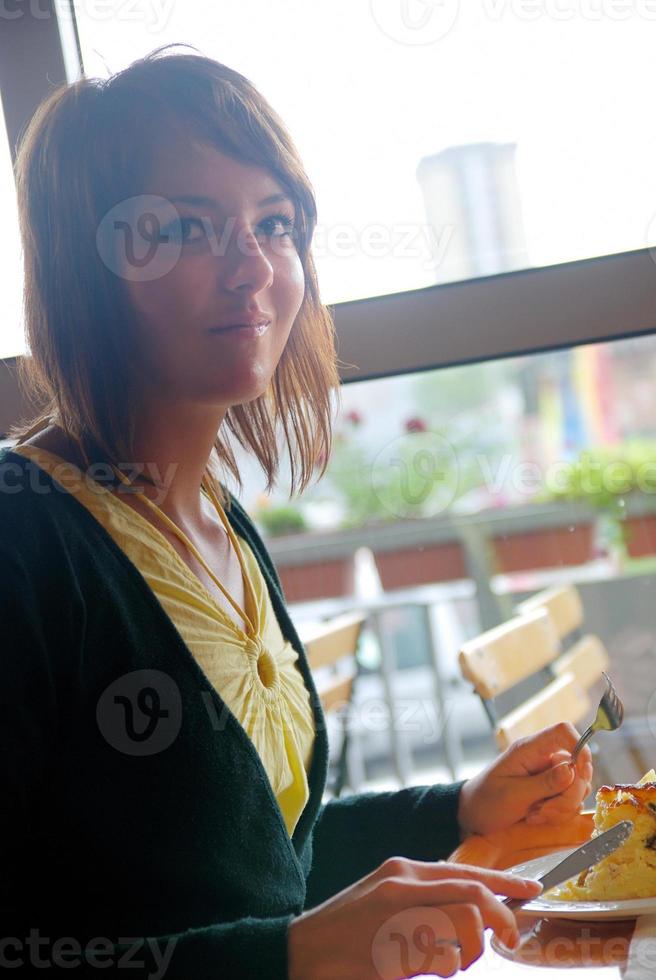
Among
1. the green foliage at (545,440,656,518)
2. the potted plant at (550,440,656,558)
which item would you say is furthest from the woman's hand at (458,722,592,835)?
the green foliage at (545,440,656,518)

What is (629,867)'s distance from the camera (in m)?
0.70

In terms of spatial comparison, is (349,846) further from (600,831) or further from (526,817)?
(600,831)

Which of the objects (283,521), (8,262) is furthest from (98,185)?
(283,521)

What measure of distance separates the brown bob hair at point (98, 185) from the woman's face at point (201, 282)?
0.7 inches

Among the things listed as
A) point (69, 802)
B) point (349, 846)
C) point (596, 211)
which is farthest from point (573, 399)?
point (69, 802)

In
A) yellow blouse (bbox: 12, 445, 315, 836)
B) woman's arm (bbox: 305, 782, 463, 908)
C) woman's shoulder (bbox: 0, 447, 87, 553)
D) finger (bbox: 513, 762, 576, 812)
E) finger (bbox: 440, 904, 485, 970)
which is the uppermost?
woman's shoulder (bbox: 0, 447, 87, 553)

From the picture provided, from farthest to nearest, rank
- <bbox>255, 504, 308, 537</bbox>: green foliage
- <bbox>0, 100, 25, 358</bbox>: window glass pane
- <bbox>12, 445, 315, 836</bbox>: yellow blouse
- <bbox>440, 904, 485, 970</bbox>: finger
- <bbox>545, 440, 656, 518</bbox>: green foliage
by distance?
1. <bbox>255, 504, 308, 537</bbox>: green foliage
2. <bbox>545, 440, 656, 518</bbox>: green foliage
3. <bbox>0, 100, 25, 358</bbox>: window glass pane
4. <bbox>12, 445, 315, 836</bbox>: yellow blouse
5. <bbox>440, 904, 485, 970</bbox>: finger

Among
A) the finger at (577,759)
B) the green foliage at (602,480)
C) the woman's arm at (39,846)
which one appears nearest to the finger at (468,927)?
the woman's arm at (39,846)

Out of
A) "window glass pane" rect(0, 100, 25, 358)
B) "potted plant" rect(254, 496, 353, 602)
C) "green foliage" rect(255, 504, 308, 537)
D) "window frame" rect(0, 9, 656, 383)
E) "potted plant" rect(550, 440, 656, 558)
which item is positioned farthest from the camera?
"green foliage" rect(255, 504, 308, 537)

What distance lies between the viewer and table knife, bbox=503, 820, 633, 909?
0.71 m

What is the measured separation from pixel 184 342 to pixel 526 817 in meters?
0.48

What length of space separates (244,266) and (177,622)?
284 mm

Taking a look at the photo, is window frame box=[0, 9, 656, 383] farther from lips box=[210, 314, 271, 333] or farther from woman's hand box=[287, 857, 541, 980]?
woman's hand box=[287, 857, 541, 980]

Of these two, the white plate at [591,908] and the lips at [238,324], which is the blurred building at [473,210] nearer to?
the lips at [238,324]
